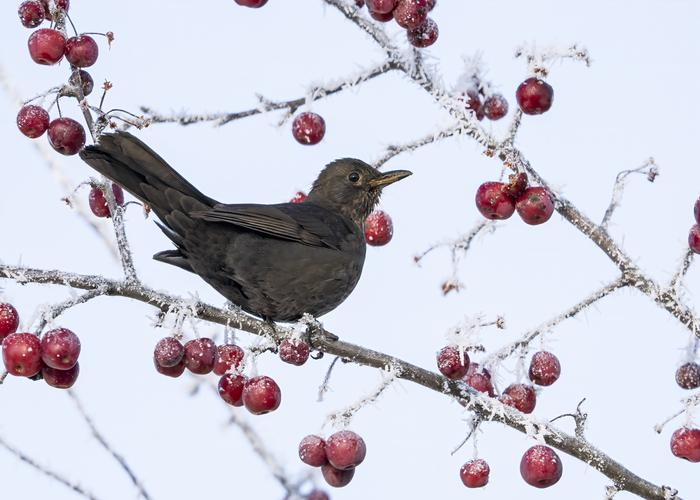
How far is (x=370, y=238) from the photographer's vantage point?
168 inches

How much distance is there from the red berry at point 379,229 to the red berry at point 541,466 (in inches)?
61.0

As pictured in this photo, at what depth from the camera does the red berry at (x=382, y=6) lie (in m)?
3.17

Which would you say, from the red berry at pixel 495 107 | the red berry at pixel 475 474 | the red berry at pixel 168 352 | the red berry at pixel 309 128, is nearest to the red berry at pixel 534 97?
the red berry at pixel 495 107

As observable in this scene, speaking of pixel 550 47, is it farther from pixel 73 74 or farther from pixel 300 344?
pixel 73 74

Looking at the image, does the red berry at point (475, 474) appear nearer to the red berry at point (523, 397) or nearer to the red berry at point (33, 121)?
the red berry at point (523, 397)

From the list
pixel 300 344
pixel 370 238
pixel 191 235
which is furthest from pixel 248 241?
pixel 300 344

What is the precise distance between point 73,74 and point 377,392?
1573 mm

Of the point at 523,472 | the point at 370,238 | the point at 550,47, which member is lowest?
the point at 523,472

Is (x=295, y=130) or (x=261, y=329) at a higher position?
(x=295, y=130)

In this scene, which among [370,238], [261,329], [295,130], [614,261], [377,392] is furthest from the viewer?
[370,238]

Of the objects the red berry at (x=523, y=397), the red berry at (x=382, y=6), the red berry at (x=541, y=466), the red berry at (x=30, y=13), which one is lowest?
the red berry at (x=541, y=466)

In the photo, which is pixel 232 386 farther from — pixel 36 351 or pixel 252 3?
pixel 252 3

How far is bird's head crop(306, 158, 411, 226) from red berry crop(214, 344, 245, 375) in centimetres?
245

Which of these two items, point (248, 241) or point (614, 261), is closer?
point (614, 261)
